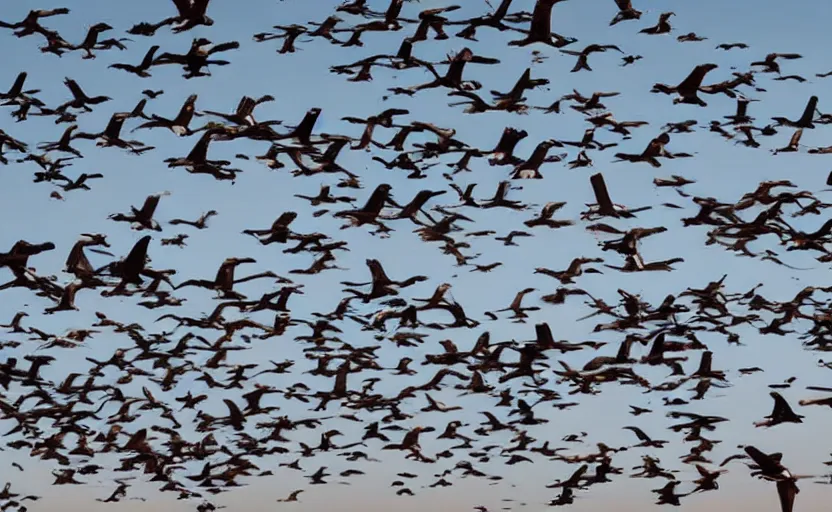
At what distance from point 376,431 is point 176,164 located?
51.6 ft

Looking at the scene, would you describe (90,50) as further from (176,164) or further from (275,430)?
(275,430)

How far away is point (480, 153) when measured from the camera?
3572 cm

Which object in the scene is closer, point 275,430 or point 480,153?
point 480,153

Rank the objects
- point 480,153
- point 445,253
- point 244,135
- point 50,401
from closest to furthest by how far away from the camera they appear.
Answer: point 244,135
point 480,153
point 445,253
point 50,401

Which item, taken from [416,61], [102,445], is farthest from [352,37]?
[102,445]

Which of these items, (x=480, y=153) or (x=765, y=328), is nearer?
(x=480, y=153)

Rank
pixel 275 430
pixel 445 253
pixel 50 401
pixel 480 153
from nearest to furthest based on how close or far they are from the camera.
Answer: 1. pixel 480 153
2. pixel 445 253
3. pixel 50 401
4. pixel 275 430

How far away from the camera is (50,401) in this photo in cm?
4334

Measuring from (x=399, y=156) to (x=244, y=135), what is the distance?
5.44m

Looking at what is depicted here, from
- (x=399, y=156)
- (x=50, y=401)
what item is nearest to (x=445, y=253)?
(x=399, y=156)

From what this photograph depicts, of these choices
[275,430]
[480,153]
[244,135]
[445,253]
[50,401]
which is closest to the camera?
[244,135]

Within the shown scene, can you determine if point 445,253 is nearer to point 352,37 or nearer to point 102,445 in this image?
point 352,37

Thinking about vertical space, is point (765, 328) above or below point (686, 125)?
below

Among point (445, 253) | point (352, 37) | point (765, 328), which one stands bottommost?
point (765, 328)
